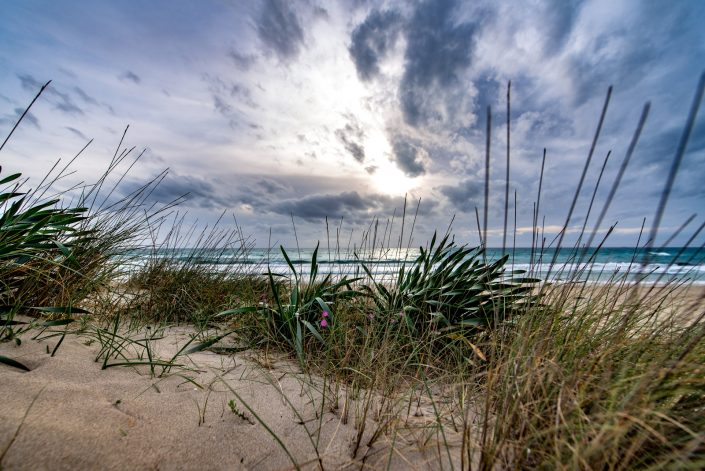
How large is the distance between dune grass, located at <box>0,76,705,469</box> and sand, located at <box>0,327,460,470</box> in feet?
0.17

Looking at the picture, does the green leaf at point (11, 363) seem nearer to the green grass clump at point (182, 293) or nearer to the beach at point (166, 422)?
the beach at point (166, 422)

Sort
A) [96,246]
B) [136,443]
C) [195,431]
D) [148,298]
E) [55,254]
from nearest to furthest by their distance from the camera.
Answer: [136,443] → [195,431] → [55,254] → [96,246] → [148,298]

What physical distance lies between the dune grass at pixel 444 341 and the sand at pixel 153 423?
5 cm

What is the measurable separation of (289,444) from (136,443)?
0.58 metres

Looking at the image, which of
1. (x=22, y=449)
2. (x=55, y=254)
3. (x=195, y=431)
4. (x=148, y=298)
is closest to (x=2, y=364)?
(x=22, y=449)

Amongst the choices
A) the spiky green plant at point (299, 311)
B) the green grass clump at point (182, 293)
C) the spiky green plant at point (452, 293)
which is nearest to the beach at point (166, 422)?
the spiky green plant at point (299, 311)

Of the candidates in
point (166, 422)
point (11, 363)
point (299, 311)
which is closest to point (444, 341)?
point (299, 311)

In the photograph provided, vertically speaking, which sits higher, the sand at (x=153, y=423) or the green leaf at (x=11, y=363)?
the green leaf at (x=11, y=363)

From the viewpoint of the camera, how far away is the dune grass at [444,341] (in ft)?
3.47

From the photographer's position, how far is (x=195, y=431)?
1.33 metres

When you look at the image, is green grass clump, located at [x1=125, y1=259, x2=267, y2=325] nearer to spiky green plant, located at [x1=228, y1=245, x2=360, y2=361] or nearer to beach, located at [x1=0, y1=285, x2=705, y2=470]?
spiky green plant, located at [x1=228, y1=245, x2=360, y2=361]

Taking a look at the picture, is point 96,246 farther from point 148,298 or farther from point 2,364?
point 2,364

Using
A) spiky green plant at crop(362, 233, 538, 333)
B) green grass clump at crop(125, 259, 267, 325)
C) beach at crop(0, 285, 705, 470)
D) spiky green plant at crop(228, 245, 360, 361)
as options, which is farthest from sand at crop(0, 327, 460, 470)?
green grass clump at crop(125, 259, 267, 325)

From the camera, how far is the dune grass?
1.06 meters
